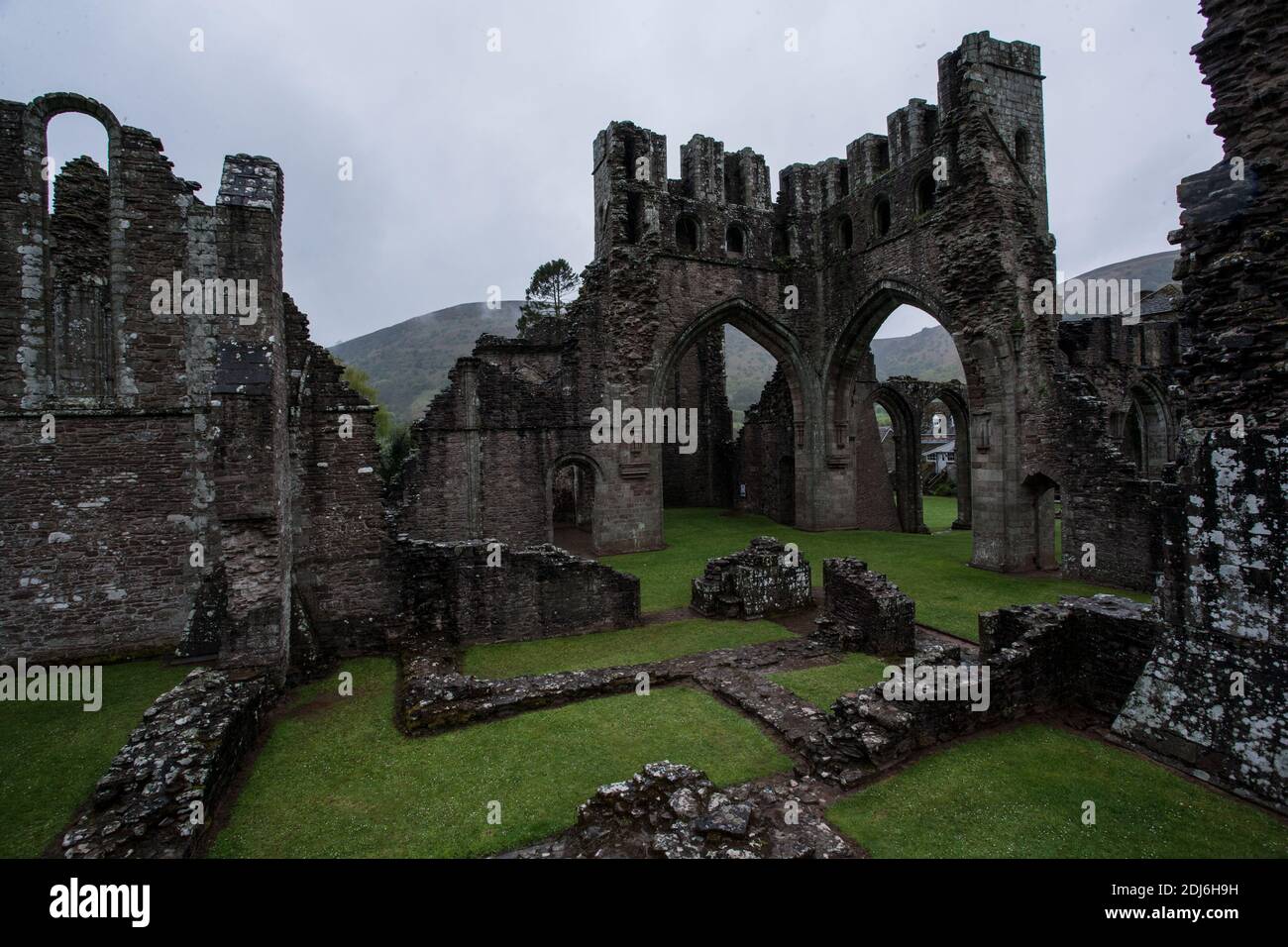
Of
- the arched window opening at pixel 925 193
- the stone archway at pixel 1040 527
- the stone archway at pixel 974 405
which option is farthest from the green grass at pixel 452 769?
the arched window opening at pixel 925 193

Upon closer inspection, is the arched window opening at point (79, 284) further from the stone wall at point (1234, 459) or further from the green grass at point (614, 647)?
the stone wall at point (1234, 459)

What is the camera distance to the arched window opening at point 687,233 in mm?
20875

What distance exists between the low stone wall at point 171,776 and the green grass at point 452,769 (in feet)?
1.13

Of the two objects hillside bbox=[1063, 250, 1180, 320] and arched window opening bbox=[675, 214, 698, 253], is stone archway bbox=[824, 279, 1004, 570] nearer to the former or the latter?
arched window opening bbox=[675, 214, 698, 253]

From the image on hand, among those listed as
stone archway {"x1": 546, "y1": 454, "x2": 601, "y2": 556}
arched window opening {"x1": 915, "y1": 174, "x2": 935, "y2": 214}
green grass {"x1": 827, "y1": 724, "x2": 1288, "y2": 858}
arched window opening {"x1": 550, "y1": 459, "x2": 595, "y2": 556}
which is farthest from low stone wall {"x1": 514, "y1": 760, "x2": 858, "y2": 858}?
arched window opening {"x1": 915, "y1": 174, "x2": 935, "y2": 214}

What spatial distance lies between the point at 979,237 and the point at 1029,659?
483 inches

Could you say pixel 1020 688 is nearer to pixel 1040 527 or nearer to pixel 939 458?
pixel 1040 527

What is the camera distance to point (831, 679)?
8.24m

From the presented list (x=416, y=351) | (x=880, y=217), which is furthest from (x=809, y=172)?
(x=416, y=351)

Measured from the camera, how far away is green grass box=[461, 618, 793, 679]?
912 cm

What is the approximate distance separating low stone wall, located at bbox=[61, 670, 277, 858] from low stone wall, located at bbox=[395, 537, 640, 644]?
327 cm

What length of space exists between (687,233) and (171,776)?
66.6 feet

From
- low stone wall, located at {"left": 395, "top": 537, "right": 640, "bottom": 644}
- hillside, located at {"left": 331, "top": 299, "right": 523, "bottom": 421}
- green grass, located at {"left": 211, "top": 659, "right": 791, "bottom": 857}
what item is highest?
hillside, located at {"left": 331, "top": 299, "right": 523, "bottom": 421}

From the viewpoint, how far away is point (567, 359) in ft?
62.5
